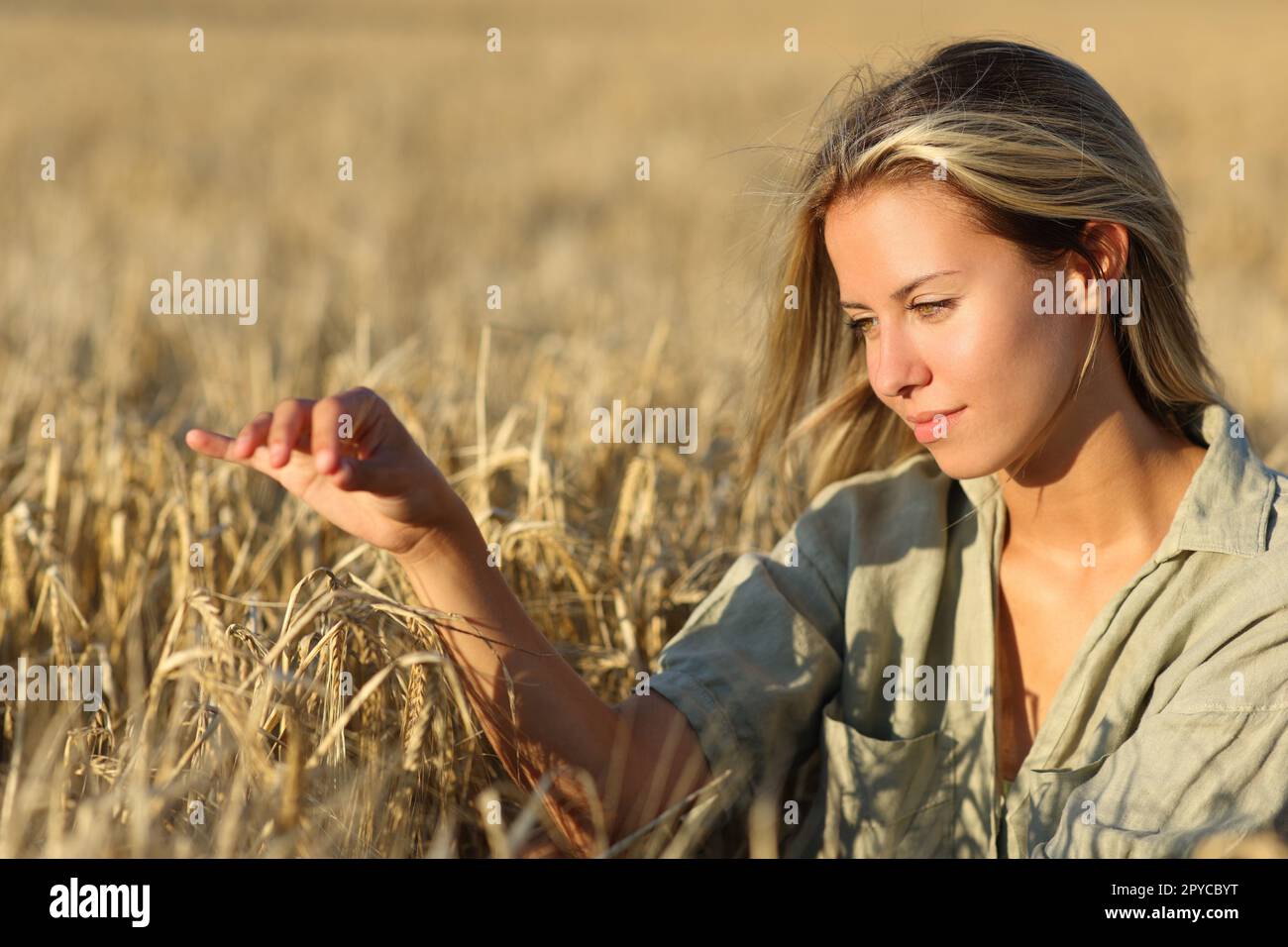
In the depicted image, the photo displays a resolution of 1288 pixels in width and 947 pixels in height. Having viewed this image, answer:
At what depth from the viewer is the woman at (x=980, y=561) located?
5.59ft

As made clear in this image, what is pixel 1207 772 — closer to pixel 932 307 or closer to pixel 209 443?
pixel 932 307

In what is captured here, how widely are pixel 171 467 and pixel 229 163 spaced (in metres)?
5.90

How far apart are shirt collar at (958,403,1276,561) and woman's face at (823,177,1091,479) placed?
222 mm

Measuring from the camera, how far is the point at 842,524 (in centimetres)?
218

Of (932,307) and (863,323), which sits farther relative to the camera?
(863,323)

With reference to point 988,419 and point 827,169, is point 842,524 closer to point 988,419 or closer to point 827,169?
point 988,419

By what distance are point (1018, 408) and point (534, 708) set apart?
732 millimetres

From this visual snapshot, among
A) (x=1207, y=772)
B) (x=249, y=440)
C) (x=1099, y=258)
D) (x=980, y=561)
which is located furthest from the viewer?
(x=980, y=561)

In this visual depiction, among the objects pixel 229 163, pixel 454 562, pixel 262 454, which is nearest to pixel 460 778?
pixel 454 562

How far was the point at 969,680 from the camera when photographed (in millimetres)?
2021

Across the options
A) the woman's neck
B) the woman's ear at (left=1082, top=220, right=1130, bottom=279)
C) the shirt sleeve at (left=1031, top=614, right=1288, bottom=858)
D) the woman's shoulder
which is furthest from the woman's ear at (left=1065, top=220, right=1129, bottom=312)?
the shirt sleeve at (left=1031, top=614, right=1288, bottom=858)

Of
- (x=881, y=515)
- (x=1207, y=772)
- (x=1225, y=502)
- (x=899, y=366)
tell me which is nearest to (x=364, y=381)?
(x=881, y=515)
